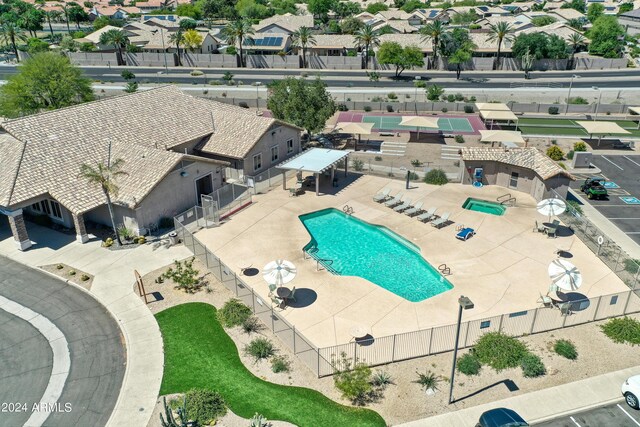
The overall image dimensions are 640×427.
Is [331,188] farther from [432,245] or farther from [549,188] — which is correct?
[549,188]

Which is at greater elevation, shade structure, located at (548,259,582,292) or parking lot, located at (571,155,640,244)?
shade structure, located at (548,259,582,292)

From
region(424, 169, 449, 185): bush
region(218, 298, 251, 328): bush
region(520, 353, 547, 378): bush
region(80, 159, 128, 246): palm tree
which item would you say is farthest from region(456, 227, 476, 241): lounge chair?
region(80, 159, 128, 246): palm tree

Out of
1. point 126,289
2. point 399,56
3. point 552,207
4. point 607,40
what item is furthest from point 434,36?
point 126,289

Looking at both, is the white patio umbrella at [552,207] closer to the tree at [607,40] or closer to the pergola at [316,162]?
the pergola at [316,162]

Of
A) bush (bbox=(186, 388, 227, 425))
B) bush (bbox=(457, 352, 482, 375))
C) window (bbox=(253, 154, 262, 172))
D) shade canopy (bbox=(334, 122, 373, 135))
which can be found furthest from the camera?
shade canopy (bbox=(334, 122, 373, 135))

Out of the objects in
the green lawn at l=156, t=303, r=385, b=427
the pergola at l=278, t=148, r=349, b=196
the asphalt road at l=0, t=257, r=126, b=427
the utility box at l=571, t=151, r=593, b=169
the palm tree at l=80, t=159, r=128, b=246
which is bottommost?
the asphalt road at l=0, t=257, r=126, b=427

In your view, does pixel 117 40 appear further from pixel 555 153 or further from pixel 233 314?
pixel 233 314

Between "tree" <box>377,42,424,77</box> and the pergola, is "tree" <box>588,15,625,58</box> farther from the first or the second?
the pergola
